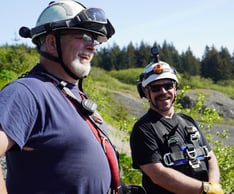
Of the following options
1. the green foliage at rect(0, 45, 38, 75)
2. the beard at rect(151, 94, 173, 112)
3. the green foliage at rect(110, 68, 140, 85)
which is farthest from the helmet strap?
the green foliage at rect(110, 68, 140, 85)

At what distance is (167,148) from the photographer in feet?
12.6

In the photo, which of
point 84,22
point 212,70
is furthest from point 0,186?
point 212,70

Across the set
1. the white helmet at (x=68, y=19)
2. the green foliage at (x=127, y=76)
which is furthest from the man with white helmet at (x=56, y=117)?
the green foliage at (x=127, y=76)

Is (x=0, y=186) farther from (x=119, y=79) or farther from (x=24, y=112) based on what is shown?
(x=119, y=79)

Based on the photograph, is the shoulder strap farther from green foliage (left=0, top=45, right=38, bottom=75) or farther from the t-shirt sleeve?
green foliage (left=0, top=45, right=38, bottom=75)

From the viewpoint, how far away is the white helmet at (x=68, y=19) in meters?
2.58

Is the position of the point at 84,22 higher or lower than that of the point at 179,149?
higher

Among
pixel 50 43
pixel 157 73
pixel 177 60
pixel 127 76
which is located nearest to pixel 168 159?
pixel 157 73

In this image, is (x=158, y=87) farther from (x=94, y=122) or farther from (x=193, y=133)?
(x=94, y=122)

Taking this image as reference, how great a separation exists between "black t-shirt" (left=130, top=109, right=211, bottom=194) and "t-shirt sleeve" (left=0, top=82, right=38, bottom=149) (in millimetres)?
1735

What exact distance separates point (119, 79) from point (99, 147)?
6437 centimetres

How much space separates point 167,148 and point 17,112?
1996 millimetres

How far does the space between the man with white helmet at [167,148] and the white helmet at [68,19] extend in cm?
128

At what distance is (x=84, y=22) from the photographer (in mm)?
2656
